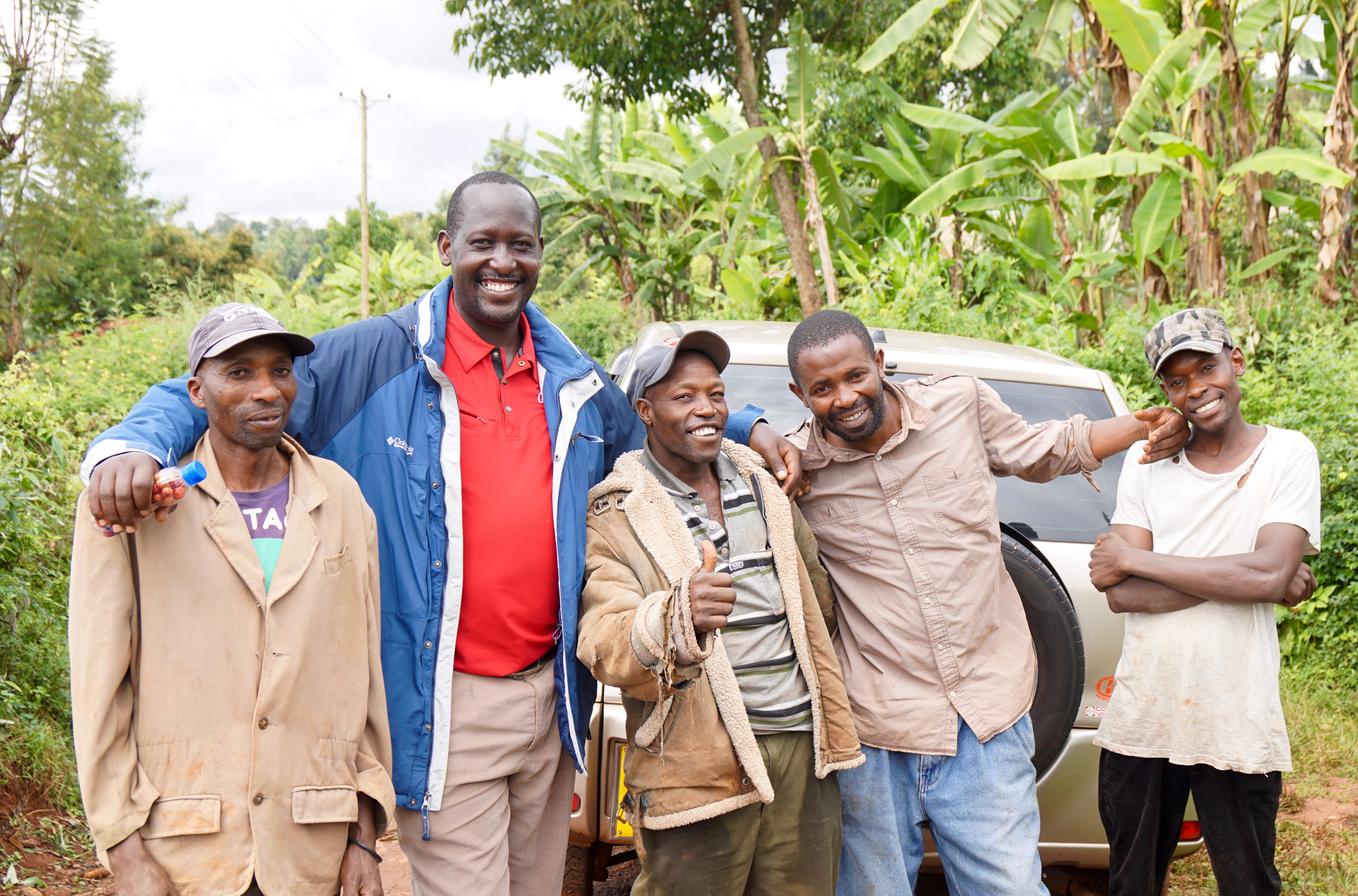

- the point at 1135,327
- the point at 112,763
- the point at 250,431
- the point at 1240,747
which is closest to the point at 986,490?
the point at 1240,747

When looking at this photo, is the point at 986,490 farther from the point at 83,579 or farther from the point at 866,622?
the point at 83,579

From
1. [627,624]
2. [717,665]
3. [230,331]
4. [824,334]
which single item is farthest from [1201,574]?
[230,331]

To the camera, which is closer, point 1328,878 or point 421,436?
point 421,436

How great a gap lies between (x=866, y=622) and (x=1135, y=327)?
6.34 m

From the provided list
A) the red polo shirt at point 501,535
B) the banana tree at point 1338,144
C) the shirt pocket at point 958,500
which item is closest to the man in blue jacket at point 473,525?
the red polo shirt at point 501,535

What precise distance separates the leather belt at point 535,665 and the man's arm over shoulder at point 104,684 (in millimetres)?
837

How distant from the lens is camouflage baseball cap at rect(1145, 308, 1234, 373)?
263cm

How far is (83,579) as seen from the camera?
1.91m

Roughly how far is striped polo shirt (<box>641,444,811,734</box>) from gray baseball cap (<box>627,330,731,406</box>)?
24cm

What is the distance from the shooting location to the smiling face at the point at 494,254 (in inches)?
102

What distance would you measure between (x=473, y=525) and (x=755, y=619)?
71cm

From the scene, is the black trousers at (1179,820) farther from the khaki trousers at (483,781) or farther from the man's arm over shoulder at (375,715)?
the man's arm over shoulder at (375,715)

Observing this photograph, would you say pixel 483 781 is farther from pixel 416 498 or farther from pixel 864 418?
pixel 864 418

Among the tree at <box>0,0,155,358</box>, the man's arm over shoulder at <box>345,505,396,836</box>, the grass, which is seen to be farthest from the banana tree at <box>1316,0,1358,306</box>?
the tree at <box>0,0,155,358</box>
